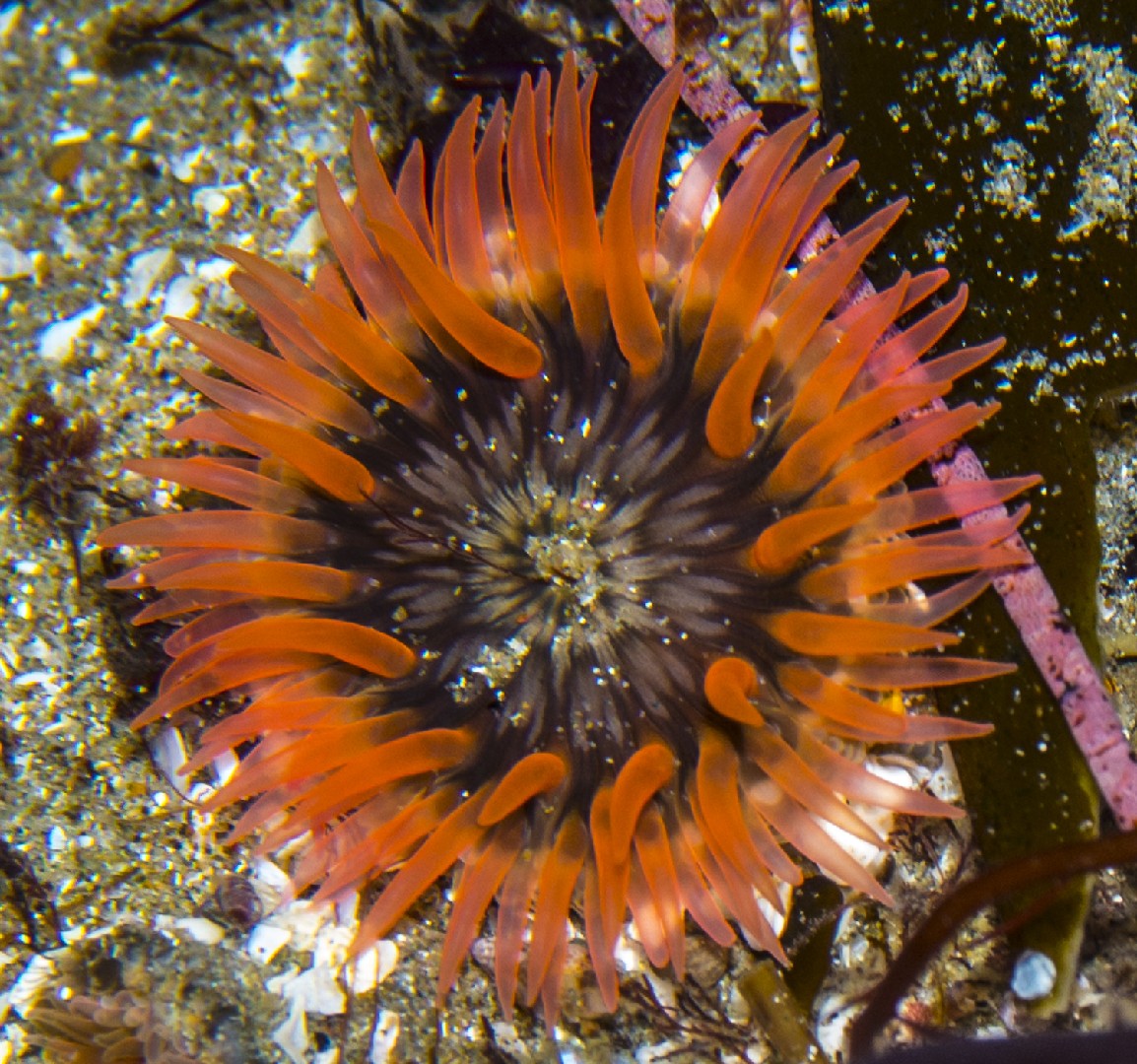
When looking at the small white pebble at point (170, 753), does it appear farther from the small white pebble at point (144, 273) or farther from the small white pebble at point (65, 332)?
the small white pebble at point (144, 273)

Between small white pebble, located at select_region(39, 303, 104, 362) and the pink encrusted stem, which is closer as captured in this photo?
the pink encrusted stem

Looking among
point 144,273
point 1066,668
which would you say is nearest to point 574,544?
point 1066,668

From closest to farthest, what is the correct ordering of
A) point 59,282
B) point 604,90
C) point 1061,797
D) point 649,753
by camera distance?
1. point 649,753
2. point 1061,797
3. point 604,90
4. point 59,282

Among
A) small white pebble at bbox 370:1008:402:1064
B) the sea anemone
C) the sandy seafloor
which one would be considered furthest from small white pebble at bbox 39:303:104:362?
small white pebble at bbox 370:1008:402:1064

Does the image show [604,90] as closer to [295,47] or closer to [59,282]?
[295,47]

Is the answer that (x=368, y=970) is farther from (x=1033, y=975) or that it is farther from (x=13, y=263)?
(x=13, y=263)

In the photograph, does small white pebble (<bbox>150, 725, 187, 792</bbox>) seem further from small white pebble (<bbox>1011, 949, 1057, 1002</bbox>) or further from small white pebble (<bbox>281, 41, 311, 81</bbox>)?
small white pebble (<bbox>1011, 949, 1057, 1002</bbox>)

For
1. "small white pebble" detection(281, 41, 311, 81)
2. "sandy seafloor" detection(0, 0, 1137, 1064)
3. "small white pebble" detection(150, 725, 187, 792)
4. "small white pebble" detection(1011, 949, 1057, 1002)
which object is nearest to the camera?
"small white pebble" detection(1011, 949, 1057, 1002)

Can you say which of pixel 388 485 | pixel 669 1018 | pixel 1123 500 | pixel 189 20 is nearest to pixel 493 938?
pixel 669 1018

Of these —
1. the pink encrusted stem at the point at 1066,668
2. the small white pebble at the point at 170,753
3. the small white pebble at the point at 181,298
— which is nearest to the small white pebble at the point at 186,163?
the small white pebble at the point at 181,298
